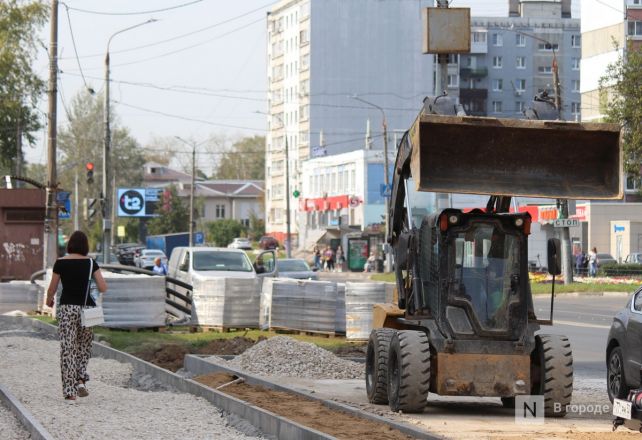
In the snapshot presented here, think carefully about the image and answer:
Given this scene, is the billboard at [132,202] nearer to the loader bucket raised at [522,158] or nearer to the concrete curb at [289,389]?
the concrete curb at [289,389]

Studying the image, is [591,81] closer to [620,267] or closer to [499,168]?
[620,267]

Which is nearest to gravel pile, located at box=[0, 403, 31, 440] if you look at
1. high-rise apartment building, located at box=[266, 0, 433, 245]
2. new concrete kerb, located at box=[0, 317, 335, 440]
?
new concrete kerb, located at box=[0, 317, 335, 440]

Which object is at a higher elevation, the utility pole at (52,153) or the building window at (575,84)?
the building window at (575,84)

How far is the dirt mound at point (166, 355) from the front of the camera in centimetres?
2183

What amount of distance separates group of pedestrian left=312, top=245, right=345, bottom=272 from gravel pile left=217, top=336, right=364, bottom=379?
6461 cm

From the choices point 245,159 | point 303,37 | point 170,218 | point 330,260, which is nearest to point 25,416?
point 330,260

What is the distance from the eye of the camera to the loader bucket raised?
14039mm

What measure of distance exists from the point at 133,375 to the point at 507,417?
664 centimetres

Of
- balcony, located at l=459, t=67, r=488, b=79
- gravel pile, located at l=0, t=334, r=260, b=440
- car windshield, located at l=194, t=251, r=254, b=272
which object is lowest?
gravel pile, located at l=0, t=334, r=260, b=440

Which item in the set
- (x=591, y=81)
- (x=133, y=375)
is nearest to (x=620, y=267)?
(x=591, y=81)

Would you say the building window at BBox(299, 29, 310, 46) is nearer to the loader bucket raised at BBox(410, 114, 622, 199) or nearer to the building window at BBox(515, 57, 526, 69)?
the building window at BBox(515, 57, 526, 69)

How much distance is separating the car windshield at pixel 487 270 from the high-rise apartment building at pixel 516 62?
12756 cm

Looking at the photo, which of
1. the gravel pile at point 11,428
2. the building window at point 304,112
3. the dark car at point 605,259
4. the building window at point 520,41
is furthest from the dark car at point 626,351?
the building window at point 520,41

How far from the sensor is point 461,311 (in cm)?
1409
